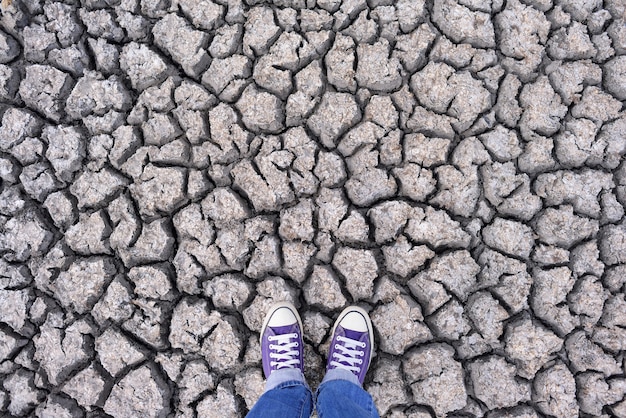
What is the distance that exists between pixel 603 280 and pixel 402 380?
924 mm

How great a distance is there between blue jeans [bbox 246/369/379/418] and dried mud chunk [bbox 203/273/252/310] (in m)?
0.33

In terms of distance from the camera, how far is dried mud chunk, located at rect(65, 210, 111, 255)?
7.29ft

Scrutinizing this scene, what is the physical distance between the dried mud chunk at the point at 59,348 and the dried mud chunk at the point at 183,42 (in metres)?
1.21

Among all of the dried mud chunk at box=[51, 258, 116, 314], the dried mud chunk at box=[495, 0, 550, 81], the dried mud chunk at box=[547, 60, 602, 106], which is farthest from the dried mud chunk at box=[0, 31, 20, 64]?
the dried mud chunk at box=[547, 60, 602, 106]

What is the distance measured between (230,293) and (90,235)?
0.66 m

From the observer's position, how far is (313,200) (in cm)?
223

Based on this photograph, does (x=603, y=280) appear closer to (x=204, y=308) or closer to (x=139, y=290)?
(x=204, y=308)

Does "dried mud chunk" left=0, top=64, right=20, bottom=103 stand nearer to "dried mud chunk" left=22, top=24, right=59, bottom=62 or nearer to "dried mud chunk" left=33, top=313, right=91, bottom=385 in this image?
"dried mud chunk" left=22, top=24, right=59, bottom=62

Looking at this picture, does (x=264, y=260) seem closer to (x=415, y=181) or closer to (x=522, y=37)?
(x=415, y=181)

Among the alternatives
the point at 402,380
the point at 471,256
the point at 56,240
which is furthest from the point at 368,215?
the point at 56,240

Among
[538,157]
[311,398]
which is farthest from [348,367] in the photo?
[538,157]

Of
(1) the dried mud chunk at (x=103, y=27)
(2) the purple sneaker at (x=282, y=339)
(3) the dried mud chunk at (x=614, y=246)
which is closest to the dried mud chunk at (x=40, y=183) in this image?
(1) the dried mud chunk at (x=103, y=27)

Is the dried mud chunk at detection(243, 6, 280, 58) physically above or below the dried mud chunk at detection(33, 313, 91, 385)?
above

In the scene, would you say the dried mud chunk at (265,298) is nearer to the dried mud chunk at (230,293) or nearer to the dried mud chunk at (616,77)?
the dried mud chunk at (230,293)
